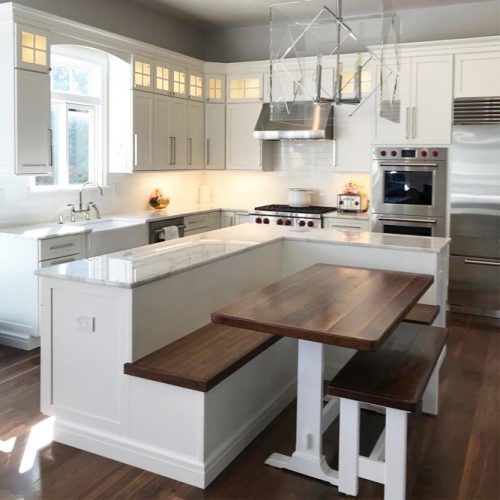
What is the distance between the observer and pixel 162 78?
623cm

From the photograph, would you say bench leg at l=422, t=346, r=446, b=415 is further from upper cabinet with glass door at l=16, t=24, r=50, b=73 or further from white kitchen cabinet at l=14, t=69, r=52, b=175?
upper cabinet with glass door at l=16, t=24, r=50, b=73

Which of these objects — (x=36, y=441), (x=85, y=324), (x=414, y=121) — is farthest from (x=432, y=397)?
(x=414, y=121)

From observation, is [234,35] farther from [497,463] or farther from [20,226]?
[497,463]

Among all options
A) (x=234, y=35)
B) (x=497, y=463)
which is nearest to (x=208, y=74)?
(x=234, y=35)

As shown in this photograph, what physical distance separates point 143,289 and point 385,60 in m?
2.13

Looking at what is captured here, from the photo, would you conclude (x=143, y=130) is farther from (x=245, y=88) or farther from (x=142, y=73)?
(x=245, y=88)

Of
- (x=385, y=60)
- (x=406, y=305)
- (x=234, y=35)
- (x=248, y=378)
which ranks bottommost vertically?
(x=248, y=378)

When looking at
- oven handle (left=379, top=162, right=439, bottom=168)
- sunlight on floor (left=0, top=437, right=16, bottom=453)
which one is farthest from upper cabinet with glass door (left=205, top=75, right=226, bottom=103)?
sunlight on floor (left=0, top=437, right=16, bottom=453)

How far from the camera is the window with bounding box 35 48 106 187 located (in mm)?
5547

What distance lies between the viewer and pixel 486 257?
226 inches

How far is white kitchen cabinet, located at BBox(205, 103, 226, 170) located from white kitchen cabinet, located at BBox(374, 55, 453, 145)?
194cm

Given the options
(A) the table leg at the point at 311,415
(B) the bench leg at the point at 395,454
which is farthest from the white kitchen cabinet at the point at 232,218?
(B) the bench leg at the point at 395,454

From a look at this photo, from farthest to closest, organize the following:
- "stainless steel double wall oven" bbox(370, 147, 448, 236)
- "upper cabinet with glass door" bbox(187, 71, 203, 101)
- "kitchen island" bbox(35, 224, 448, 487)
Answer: "upper cabinet with glass door" bbox(187, 71, 203, 101)
"stainless steel double wall oven" bbox(370, 147, 448, 236)
"kitchen island" bbox(35, 224, 448, 487)

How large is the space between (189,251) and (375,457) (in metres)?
1.57
